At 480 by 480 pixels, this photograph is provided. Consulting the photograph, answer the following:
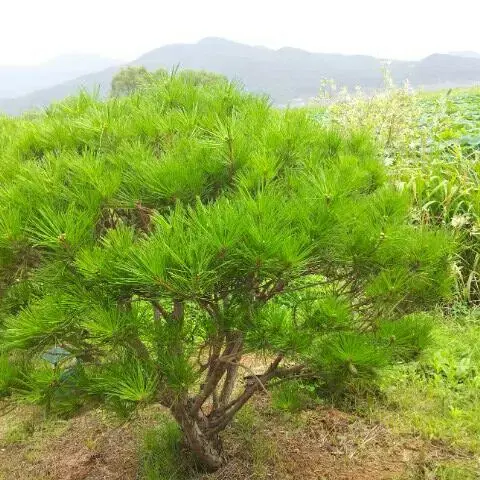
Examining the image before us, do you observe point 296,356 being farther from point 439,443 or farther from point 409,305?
point 439,443

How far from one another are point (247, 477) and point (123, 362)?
1.36 m

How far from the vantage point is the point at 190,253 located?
4.21ft

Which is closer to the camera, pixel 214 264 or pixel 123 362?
pixel 214 264

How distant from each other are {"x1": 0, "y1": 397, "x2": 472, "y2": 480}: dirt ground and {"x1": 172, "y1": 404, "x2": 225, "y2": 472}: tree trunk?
0.06m

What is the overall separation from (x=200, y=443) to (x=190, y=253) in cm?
157

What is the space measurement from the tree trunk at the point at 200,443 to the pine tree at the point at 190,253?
1.40 ft

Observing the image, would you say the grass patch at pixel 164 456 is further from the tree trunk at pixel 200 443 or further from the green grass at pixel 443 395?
the green grass at pixel 443 395

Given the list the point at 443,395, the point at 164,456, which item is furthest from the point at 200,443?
the point at 443,395

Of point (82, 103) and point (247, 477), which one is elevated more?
point (82, 103)

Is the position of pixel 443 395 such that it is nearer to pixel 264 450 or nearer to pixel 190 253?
pixel 264 450

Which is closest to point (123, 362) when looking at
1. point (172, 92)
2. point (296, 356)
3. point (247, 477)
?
point (296, 356)

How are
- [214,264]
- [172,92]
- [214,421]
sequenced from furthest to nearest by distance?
[214,421], [172,92], [214,264]

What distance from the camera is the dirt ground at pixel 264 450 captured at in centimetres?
270

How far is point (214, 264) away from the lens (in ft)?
4.43
